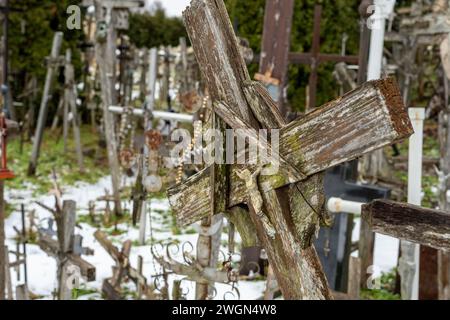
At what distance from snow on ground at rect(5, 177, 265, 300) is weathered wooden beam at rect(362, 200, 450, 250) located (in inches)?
79.7

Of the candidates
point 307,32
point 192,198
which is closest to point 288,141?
point 192,198

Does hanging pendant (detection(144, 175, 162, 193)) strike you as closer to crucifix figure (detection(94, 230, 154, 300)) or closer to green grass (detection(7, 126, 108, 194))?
crucifix figure (detection(94, 230, 154, 300))

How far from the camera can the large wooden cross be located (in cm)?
123

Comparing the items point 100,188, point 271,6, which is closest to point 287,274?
point 271,6

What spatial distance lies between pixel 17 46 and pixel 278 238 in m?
10.3

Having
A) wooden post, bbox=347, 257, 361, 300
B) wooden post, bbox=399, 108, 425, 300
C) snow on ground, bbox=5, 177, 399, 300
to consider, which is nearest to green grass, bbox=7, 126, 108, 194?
snow on ground, bbox=5, 177, 399, 300

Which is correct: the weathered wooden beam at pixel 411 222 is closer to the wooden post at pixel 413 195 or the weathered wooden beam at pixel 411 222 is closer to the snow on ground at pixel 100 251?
the wooden post at pixel 413 195

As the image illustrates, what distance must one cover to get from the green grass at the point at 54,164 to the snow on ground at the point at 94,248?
302 millimetres

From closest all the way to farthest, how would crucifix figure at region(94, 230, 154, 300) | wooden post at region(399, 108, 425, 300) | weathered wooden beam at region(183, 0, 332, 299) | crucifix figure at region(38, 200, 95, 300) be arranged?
1. weathered wooden beam at region(183, 0, 332, 299)
2. wooden post at region(399, 108, 425, 300)
3. crucifix figure at region(38, 200, 95, 300)
4. crucifix figure at region(94, 230, 154, 300)

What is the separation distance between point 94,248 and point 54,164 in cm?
392

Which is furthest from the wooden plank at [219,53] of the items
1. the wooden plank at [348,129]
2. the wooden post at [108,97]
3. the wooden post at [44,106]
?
the wooden post at [44,106]

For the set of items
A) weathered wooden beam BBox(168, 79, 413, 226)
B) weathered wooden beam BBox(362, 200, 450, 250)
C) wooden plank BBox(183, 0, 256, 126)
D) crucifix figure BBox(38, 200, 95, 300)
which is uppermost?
wooden plank BBox(183, 0, 256, 126)

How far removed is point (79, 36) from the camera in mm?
10422
